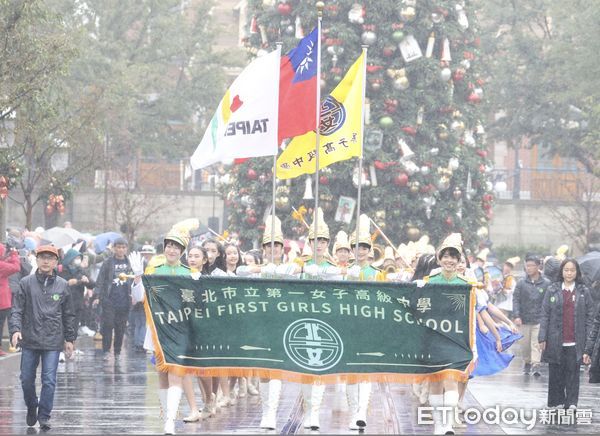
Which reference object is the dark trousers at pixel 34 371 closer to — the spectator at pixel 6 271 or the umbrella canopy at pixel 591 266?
the spectator at pixel 6 271

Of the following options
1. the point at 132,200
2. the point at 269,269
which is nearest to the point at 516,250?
the point at 132,200

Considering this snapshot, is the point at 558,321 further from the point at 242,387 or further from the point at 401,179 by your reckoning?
the point at 401,179

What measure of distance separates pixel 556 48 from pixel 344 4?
59.6 feet

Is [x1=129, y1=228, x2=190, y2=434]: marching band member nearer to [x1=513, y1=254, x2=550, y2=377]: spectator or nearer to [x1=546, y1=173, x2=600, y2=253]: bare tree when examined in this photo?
[x1=513, y1=254, x2=550, y2=377]: spectator

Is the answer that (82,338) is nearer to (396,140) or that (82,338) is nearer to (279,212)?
(279,212)

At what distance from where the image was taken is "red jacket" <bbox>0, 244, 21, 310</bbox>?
67.3 ft

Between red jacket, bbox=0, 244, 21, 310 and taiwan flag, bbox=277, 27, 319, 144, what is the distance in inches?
163

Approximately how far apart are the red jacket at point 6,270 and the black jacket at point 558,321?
24.0 ft

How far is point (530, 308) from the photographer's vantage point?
884 inches

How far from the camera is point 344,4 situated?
104ft

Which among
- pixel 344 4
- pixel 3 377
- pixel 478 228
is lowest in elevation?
pixel 3 377

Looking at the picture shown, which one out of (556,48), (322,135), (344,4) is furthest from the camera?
(556,48)

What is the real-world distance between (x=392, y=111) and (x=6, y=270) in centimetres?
1298

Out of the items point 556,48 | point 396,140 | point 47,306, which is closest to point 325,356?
point 47,306
